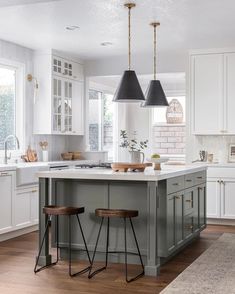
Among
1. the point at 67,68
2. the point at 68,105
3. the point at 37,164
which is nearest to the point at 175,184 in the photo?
the point at 37,164

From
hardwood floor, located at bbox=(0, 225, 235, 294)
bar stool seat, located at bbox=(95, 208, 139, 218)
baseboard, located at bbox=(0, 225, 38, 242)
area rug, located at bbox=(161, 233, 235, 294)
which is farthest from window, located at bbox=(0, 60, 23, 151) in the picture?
area rug, located at bbox=(161, 233, 235, 294)

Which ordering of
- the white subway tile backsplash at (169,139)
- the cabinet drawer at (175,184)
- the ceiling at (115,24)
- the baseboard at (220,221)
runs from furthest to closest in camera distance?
the white subway tile backsplash at (169,139), the baseboard at (220,221), the ceiling at (115,24), the cabinet drawer at (175,184)

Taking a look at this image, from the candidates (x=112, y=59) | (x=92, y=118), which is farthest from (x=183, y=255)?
(x=92, y=118)

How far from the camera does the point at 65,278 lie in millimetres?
4383

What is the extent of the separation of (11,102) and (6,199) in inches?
71.8

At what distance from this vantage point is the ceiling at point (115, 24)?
527 centimetres

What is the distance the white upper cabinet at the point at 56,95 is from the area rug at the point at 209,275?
329 centimetres

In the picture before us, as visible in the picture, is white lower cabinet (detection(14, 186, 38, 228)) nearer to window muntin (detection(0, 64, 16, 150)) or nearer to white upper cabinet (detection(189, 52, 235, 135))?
window muntin (detection(0, 64, 16, 150))

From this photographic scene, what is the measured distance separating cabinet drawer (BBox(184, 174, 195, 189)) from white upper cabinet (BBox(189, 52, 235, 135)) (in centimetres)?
187

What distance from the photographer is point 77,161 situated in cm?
788

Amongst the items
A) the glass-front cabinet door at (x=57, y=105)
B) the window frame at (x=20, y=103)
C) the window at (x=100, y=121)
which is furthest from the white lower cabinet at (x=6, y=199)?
the window at (x=100, y=121)

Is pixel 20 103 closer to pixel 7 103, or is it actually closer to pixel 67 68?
pixel 7 103

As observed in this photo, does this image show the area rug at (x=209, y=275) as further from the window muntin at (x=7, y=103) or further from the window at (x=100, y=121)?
the window at (x=100, y=121)

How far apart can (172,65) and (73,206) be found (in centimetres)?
368
